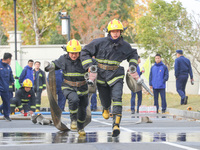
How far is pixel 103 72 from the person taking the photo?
1012 cm

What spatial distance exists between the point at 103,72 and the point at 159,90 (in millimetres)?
9117

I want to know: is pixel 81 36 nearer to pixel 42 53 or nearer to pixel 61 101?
pixel 42 53

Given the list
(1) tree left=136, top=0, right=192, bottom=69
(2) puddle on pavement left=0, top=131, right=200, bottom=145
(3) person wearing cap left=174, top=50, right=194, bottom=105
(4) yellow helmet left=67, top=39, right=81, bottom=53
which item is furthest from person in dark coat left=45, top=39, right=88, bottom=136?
(1) tree left=136, top=0, right=192, bottom=69

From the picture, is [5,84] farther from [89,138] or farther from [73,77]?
[89,138]

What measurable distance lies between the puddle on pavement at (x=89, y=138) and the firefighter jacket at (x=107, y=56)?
3.36ft

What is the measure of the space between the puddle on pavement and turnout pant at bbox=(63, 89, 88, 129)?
29cm

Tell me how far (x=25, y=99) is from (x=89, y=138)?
8.42 meters

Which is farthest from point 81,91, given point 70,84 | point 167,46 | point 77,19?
point 77,19

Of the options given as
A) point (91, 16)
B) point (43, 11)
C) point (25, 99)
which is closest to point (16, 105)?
point (25, 99)

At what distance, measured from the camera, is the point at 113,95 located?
392 inches

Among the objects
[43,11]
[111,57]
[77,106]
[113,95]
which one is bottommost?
[77,106]

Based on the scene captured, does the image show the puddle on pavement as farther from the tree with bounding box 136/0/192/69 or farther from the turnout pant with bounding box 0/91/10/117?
the tree with bounding box 136/0/192/69

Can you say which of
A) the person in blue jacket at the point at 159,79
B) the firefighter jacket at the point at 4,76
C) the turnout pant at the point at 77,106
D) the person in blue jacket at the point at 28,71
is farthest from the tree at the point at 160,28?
the turnout pant at the point at 77,106

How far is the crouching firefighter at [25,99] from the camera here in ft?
57.3
